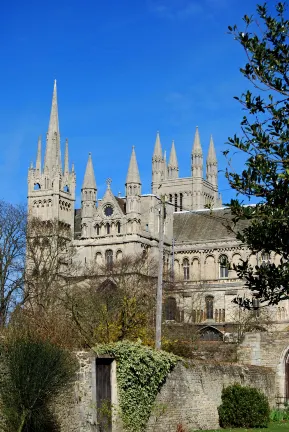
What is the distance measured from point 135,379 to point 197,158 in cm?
9409

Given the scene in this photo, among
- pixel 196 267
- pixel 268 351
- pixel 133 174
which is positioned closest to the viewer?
pixel 268 351

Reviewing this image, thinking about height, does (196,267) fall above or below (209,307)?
above

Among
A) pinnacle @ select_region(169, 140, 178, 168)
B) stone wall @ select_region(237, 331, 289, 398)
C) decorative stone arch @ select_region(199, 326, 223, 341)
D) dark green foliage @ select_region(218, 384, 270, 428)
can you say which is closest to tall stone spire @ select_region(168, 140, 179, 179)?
pinnacle @ select_region(169, 140, 178, 168)

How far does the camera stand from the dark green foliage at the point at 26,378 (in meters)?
16.8

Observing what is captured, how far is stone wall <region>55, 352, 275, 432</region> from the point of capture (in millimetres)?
19406

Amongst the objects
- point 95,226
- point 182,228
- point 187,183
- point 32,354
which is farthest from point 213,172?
point 32,354

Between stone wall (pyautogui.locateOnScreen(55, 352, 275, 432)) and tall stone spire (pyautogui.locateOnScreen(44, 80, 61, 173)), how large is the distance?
2508 inches


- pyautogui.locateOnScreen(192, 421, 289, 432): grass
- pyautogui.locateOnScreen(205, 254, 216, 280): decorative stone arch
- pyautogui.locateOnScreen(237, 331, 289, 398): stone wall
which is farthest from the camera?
pyautogui.locateOnScreen(205, 254, 216, 280): decorative stone arch

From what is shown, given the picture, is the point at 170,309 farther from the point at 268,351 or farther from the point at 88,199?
the point at 268,351

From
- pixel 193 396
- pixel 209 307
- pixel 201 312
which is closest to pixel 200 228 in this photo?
pixel 209 307

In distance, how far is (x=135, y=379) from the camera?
70.6ft

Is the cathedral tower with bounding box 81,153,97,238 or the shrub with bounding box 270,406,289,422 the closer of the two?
the shrub with bounding box 270,406,289,422

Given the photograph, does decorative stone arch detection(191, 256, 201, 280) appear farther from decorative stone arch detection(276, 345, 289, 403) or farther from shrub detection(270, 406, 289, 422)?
shrub detection(270, 406, 289, 422)

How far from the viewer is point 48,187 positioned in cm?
8856
